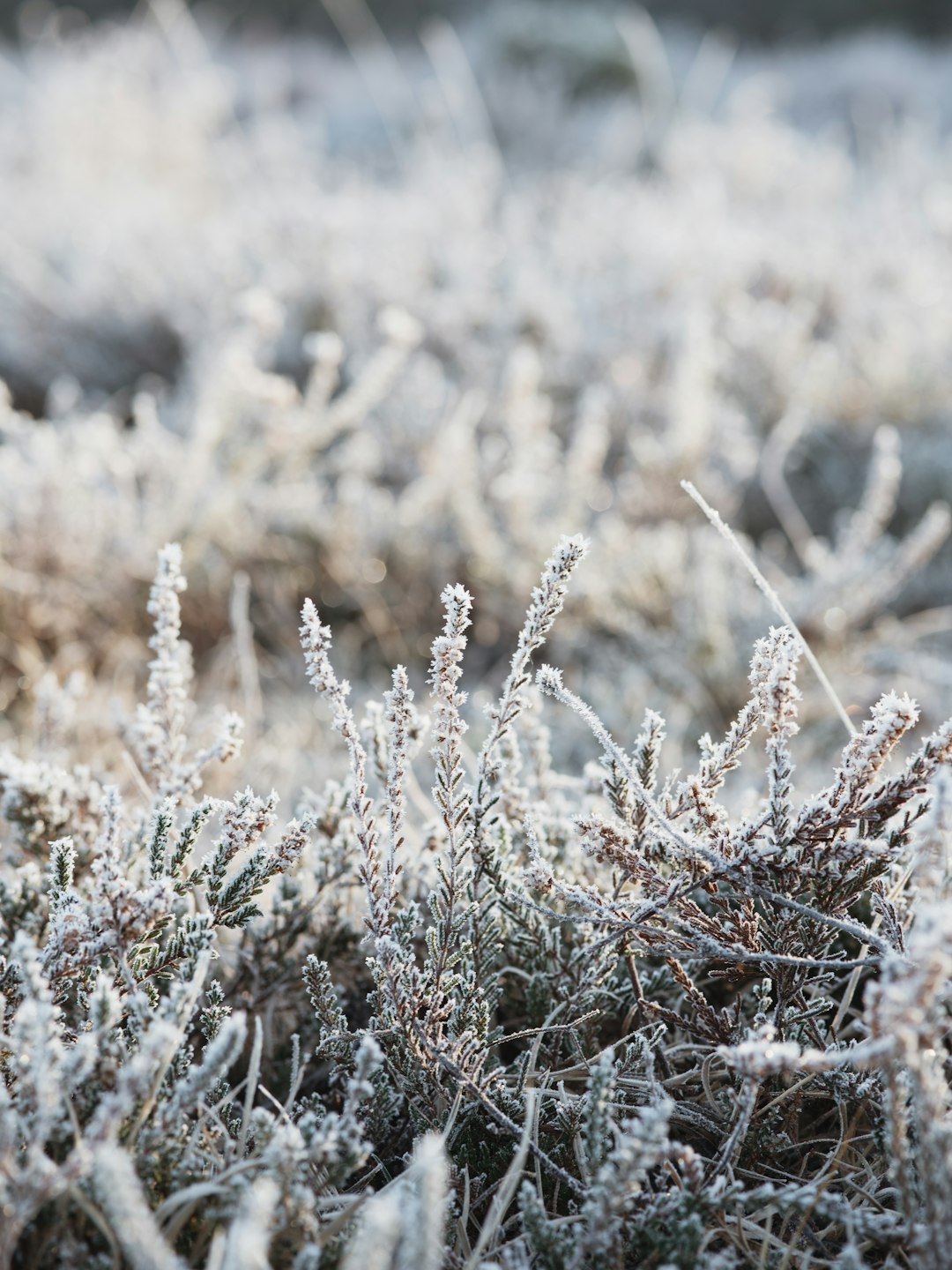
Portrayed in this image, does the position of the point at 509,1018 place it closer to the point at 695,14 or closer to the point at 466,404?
the point at 466,404

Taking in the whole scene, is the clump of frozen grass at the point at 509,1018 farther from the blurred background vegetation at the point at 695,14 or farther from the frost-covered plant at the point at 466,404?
the blurred background vegetation at the point at 695,14

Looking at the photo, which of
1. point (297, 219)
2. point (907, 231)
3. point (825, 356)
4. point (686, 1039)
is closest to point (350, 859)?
point (686, 1039)

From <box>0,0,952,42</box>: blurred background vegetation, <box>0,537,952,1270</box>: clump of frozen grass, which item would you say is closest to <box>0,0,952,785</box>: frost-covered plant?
<box>0,537,952,1270</box>: clump of frozen grass

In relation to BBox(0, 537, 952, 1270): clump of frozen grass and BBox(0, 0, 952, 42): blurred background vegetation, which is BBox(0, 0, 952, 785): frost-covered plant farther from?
BBox(0, 0, 952, 42): blurred background vegetation

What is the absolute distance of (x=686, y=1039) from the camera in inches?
41.2

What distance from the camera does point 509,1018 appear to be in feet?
3.70

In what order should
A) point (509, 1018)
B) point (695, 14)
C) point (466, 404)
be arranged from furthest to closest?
point (695, 14) < point (466, 404) < point (509, 1018)

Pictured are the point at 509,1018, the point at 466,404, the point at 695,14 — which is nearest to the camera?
the point at 509,1018

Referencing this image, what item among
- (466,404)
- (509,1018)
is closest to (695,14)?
(466,404)

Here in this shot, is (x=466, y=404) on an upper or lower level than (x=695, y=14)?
lower

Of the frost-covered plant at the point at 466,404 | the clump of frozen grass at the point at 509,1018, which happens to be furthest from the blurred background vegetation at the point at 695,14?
the clump of frozen grass at the point at 509,1018

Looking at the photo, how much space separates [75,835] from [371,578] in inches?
52.7

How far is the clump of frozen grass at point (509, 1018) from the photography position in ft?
2.31

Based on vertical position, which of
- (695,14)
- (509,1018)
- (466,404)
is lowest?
(509,1018)
